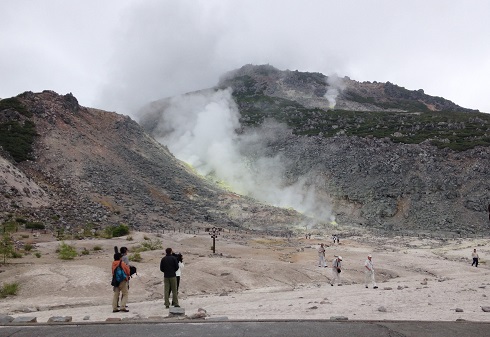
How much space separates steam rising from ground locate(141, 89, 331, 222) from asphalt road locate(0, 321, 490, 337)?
5123 cm

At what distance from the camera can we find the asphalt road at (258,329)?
8.04 meters

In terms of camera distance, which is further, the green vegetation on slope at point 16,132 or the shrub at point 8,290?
the green vegetation on slope at point 16,132

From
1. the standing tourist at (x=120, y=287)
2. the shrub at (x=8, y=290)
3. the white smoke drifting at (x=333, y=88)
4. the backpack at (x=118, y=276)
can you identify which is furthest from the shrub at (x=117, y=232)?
the white smoke drifting at (x=333, y=88)

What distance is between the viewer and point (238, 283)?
1778 centimetres

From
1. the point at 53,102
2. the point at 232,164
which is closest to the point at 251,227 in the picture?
the point at 232,164

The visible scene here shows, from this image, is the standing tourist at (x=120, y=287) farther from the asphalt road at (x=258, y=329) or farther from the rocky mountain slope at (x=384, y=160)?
the rocky mountain slope at (x=384, y=160)

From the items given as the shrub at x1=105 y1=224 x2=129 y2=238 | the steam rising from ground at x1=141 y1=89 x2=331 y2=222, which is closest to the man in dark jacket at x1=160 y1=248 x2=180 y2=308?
the shrub at x1=105 y1=224 x2=129 y2=238

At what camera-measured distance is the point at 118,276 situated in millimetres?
11453

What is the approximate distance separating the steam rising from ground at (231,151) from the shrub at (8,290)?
48.6 meters

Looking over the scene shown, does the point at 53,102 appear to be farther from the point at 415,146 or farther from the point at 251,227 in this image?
the point at 415,146

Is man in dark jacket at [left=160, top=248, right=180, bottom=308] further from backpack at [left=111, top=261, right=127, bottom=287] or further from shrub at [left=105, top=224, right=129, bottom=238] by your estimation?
shrub at [left=105, top=224, right=129, bottom=238]

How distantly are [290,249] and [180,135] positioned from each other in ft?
215

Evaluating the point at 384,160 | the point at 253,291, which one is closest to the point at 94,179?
the point at 253,291

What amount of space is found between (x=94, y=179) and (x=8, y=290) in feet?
133
